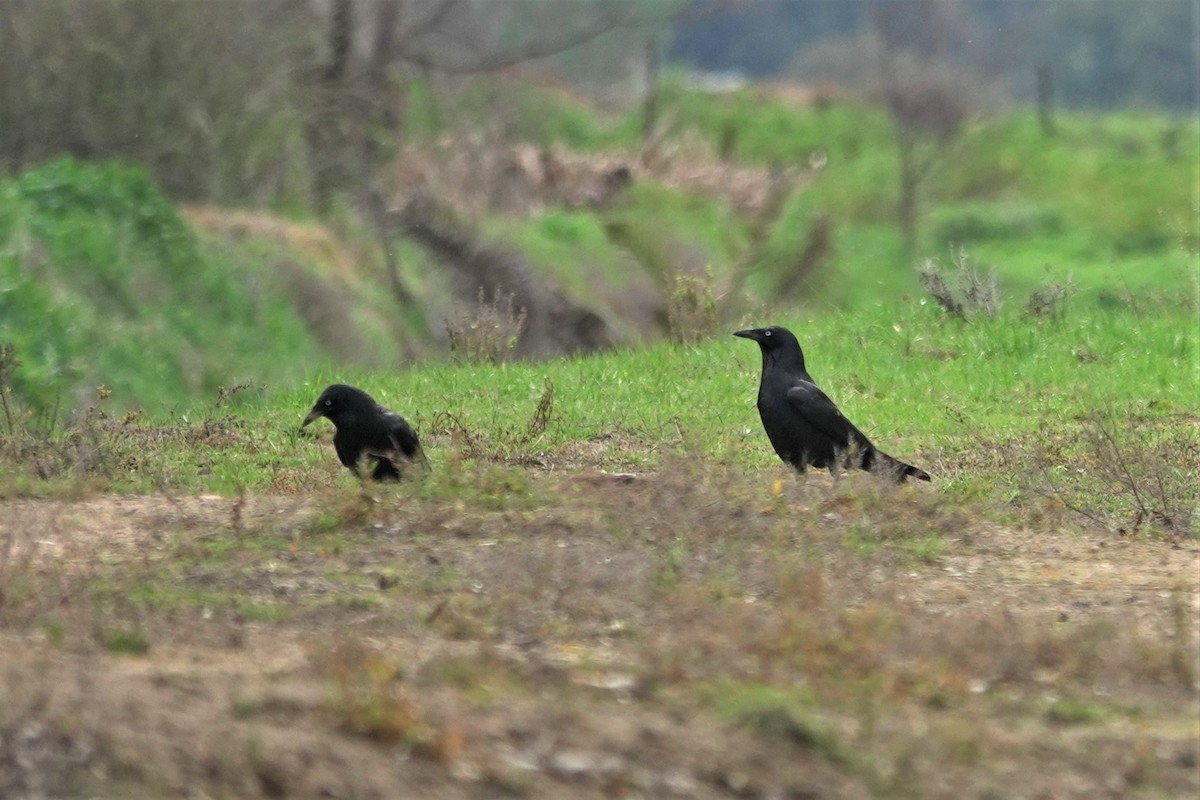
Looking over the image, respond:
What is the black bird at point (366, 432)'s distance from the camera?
919 centimetres

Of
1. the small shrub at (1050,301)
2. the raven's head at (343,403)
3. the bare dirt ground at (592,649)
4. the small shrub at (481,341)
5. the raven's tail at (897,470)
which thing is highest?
the small shrub at (1050,301)

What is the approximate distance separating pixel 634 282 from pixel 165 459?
1379cm

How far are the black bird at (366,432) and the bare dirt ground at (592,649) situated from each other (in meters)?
0.45

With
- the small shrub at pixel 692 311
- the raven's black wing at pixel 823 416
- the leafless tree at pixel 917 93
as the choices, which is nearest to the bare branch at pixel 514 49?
the small shrub at pixel 692 311

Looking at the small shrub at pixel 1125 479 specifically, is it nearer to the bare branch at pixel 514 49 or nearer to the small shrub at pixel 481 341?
the small shrub at pixel 481 341

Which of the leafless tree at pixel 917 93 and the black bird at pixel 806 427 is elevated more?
the leafless tree at pixel 917 93

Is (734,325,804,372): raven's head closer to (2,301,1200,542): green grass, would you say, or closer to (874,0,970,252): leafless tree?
(2,301,1200,542): green grass

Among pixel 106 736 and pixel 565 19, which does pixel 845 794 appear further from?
pixel 565 19

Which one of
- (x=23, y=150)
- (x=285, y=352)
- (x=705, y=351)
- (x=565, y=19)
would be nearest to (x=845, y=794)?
(x=705, y=351)

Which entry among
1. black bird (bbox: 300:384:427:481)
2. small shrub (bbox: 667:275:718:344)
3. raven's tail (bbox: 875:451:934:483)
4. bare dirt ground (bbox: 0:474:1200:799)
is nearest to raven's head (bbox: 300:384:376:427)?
black bird (bbox: 300:384:427:481)

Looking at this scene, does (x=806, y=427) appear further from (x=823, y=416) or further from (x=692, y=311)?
(x=692, y=311)

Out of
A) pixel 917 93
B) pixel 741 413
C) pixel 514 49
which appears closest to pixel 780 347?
pixel 741 413

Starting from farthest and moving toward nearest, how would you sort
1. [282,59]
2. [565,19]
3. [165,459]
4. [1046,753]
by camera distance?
[565,19] < [282,59] < [165,459] < [1046,753]

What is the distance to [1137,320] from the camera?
14.5 metres
